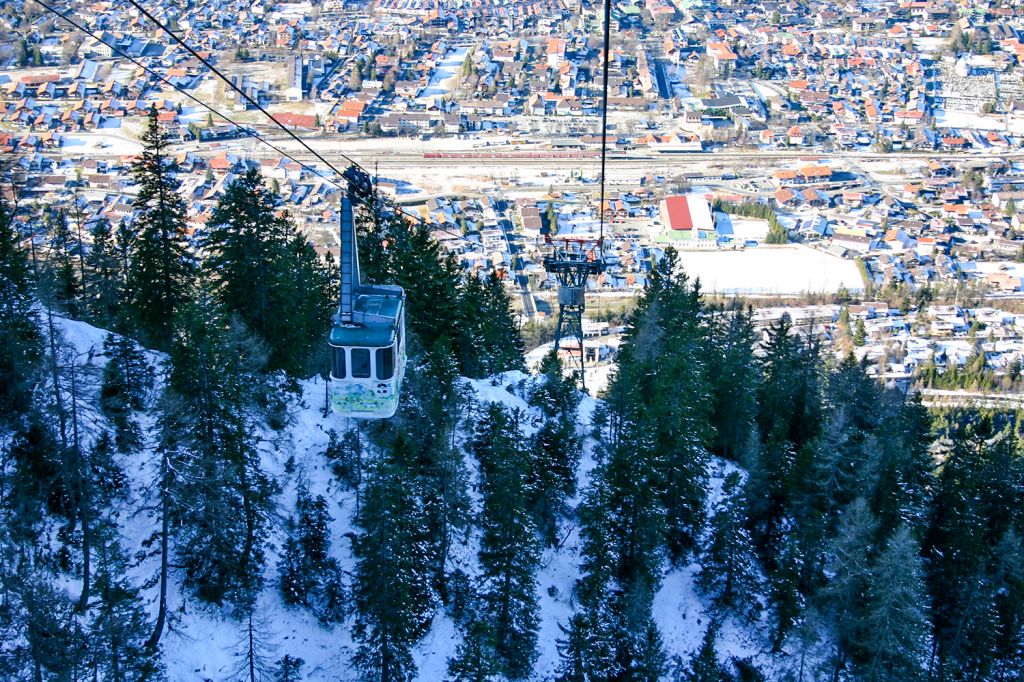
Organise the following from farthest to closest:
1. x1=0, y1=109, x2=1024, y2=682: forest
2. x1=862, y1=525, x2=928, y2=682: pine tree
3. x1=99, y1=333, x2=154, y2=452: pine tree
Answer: x1=99, y1=333, x2=154, y2=452: pine tree, x1=862, y1=525, x2=928, y2=682: pine tree, x1=0, y1=109, x2=1024, y2=682: forest

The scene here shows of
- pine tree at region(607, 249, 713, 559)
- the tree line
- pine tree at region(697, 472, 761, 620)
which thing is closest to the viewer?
the tree line

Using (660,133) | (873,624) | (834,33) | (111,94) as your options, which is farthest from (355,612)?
(834,33)

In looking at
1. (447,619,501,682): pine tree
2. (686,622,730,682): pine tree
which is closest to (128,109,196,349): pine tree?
(447,619,501,682): pine tree

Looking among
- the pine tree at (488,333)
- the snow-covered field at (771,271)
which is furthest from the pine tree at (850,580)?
the snow-covered field at (771,271)

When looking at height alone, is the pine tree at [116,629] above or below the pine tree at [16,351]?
below

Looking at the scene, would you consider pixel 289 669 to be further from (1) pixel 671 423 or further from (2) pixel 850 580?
(2) pixel 850 580

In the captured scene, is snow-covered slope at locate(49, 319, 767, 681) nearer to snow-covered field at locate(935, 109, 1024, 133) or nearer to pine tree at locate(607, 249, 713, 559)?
pine tree at locate(607, 249, 713, 559)

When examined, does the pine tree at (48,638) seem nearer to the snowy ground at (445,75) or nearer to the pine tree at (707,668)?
the pine tree at (707,668)
